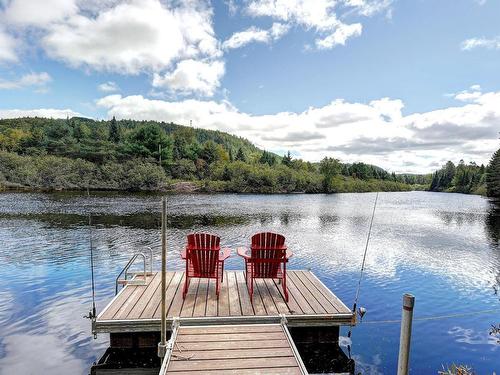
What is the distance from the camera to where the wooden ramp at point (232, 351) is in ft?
12.6

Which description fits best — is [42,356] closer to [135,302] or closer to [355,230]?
[135,302]

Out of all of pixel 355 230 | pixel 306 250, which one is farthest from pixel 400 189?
pixel 306 250

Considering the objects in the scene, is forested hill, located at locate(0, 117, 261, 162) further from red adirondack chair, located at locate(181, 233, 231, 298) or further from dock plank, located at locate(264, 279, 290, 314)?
red adirondack chair, located at locate(181, 233, 231, 298)

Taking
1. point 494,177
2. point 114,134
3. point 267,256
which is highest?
point 114,134

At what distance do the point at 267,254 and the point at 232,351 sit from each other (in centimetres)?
220

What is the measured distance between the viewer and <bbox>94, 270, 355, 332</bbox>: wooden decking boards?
5.19 m

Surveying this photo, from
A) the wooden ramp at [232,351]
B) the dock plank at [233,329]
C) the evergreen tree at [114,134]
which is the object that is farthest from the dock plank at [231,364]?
the evergreen tree at [114,134]

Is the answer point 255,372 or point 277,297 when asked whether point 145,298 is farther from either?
point 255,372

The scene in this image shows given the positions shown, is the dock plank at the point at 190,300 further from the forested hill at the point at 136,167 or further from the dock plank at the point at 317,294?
the forested hill at the point at 136,167

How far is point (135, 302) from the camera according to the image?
19.4 ft

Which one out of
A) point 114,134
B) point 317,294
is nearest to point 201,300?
point 317,294

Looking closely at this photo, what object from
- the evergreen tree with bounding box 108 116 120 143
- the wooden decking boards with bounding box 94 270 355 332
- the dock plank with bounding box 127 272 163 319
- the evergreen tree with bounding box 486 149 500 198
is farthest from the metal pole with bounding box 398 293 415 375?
the evergreen tree with bounding box 108 116 120 143

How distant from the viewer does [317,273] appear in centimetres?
1065

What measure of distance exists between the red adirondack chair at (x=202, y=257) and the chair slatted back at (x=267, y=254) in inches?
27.3
